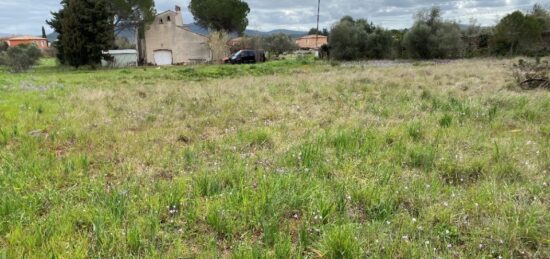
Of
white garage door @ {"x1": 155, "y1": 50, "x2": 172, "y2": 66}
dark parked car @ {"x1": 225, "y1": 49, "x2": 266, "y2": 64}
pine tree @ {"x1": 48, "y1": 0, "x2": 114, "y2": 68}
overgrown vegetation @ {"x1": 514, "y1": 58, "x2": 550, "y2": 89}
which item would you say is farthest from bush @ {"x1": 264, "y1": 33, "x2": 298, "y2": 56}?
overgrown vegetation @ {"x1": 514, "y1": 58, "x2": 550, "y2": 89}

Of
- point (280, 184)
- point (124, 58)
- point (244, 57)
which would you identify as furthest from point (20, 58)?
point (280, 184)

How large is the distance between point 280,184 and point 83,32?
3291 centimetres

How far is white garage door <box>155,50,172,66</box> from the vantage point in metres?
42.1

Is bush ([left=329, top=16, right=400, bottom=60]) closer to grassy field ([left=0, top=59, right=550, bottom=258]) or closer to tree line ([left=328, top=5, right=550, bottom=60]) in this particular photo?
tree line ([left=328, top=5, right=550, bottom=60])

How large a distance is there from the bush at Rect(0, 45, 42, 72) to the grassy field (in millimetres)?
25730

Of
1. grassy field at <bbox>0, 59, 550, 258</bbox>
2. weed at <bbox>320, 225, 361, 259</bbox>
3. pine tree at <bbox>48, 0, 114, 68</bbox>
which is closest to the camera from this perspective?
weed at <bbox>320, 225, 361, 259</bbox>

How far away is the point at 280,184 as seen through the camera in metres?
3.67

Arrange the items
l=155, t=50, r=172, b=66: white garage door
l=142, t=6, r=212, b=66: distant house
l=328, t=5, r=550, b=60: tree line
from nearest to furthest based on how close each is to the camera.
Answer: l=328, t=5, r=550, b=60: tree line, l=142, t=6, r=212, b=66: distant house, l=155, t=50, r=172, b=66: white garage door

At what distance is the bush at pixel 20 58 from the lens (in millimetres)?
29031

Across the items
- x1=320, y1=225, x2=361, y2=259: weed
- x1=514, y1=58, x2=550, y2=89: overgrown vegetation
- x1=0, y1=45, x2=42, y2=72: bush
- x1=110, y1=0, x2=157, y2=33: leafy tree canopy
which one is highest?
x1=110, y1=0, x2=157, y2=33: leafy tree canopy

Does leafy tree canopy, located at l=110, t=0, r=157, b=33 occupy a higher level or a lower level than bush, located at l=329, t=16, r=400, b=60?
higher

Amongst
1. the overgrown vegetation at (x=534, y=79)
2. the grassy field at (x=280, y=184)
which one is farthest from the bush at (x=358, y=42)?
the grassy field at (x=280, y=184)

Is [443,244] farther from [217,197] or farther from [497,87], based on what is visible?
[497,87]

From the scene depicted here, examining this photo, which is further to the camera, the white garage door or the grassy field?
the white garage door
